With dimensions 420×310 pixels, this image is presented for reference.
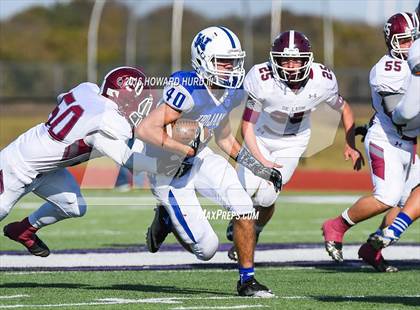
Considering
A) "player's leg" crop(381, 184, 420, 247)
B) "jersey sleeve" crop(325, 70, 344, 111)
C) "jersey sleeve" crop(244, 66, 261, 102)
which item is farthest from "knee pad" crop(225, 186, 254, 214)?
"jersey sleeve" crop(325, 70, 344, 111)

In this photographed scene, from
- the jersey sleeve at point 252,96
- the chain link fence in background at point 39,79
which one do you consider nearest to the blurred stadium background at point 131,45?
the chain link fence in background at point 39,79

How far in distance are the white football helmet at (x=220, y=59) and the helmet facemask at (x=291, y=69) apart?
0.90 m

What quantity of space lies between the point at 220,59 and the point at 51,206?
157 centimetres

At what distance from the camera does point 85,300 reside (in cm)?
556

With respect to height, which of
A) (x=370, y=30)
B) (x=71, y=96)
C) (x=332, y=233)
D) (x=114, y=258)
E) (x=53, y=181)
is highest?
(x=71, y=96)

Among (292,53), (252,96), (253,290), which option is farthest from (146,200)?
(253,290)

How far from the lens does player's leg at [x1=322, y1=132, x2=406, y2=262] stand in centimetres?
678

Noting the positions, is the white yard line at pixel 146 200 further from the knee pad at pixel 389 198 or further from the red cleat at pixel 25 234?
the knee pad at pixel 389 198

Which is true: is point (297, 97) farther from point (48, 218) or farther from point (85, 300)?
point (85, 300)

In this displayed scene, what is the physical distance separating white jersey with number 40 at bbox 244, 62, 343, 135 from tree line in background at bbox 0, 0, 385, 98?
23095 millimetres

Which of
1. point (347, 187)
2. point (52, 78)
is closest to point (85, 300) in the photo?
point (347, 187)

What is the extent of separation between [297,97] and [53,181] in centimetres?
199

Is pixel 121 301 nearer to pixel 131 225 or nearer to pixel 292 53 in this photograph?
pixel 292 53

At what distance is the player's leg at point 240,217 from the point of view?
5715mm
